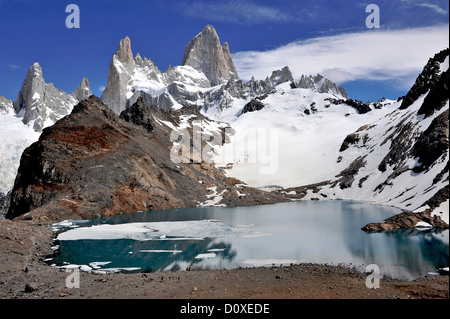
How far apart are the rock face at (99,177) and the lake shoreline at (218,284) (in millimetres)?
45504

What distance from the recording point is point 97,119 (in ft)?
343

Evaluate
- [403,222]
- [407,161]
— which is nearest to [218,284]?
[403,222]

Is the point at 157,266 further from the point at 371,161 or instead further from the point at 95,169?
the point at 371,161

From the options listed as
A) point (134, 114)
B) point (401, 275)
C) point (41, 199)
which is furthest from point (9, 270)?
point (134, 114)

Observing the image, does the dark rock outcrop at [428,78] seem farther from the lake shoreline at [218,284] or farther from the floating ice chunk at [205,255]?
the lake shoreline at [218,284]

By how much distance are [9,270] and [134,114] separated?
127005mm

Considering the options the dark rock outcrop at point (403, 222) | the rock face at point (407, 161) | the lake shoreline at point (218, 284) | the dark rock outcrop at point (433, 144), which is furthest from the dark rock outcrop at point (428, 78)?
the lake shoreline at point (218, 284)

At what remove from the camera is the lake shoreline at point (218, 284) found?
20016mm

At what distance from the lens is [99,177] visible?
83.8 meters

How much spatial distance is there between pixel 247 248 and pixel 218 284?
1506 cm

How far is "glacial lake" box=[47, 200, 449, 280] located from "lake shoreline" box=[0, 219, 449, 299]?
289cm

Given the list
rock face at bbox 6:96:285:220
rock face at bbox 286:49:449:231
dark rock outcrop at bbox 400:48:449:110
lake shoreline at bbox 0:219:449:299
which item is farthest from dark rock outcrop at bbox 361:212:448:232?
dark rock outcrop at bbox 400:48:449:110

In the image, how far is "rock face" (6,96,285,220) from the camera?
77.8m

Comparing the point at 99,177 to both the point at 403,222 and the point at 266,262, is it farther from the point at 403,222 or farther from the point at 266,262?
the point at 403,222
